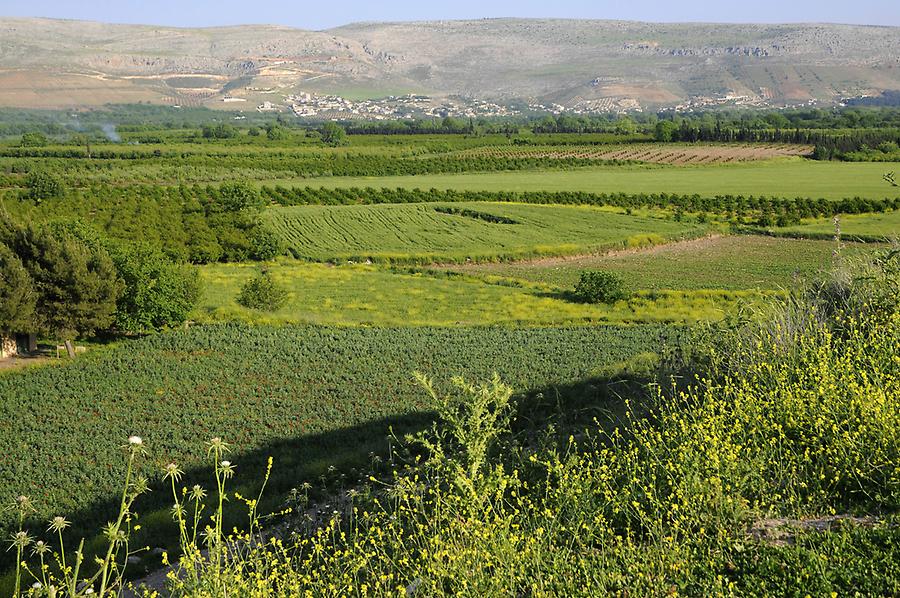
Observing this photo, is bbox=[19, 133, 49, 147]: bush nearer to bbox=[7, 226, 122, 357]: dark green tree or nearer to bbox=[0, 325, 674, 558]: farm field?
bbox=[7, 226, 122, 357]: dark green tree


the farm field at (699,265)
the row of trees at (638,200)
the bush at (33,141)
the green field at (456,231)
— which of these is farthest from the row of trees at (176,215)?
the bush at (33,141)

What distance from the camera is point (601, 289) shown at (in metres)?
38.9

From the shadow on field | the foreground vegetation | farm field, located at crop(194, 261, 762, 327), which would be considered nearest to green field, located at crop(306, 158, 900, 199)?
farm field, located at crop(194, 261, 762, 327)

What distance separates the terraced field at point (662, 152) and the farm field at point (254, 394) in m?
90.8

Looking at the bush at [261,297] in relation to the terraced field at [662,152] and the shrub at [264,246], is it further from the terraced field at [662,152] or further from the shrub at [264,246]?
the terraced field at [662,152]

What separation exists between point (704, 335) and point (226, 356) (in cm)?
1997

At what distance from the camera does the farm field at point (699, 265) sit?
145 ft

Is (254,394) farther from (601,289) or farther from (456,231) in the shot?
(456,231)

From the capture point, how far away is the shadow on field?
42.9 feet

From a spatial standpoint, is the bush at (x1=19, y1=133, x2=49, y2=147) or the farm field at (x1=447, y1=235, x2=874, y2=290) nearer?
the farm field at (x1=447, y1=235, x2=874, y2=290)

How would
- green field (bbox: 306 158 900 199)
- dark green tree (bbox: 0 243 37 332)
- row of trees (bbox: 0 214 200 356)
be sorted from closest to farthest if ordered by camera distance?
dark green tree (bbox: 0 243 37 332), row of trees (bbox: 0 214 200 356), green field (bbox: 306 158 900 199)

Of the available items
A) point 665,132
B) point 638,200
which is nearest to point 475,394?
point 638,200

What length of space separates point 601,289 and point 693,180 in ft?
193

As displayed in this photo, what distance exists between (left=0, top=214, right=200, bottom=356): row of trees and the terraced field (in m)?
93.2
